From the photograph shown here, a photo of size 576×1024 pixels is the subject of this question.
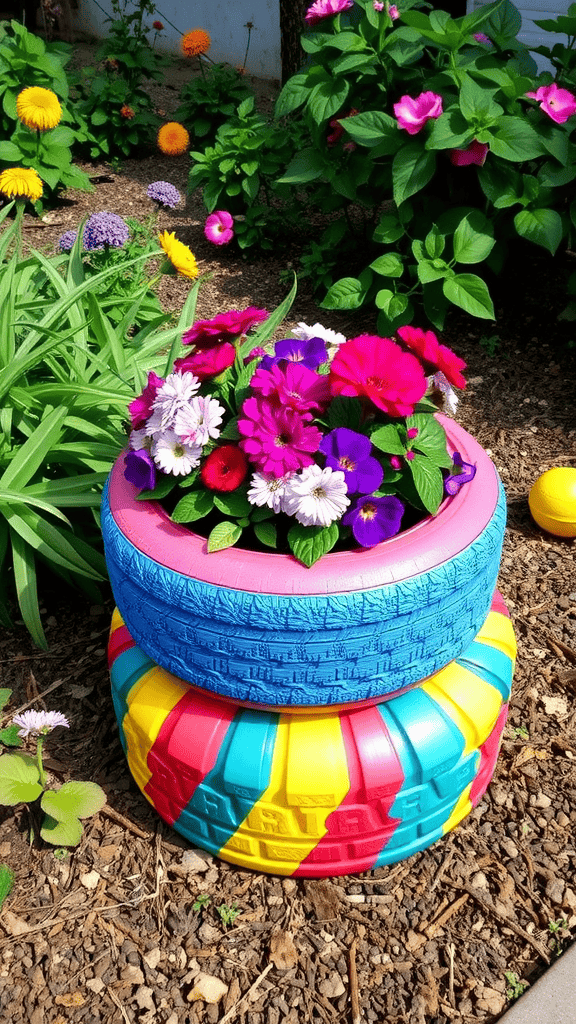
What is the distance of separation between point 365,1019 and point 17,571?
1372 mm

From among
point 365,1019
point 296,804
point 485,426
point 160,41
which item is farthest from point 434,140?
point 160,41

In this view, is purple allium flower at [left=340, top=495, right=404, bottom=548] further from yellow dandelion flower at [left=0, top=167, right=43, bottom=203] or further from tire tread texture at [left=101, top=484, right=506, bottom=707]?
yellow dandelion flower at [left=0, top=167, right=43, bottom=203]

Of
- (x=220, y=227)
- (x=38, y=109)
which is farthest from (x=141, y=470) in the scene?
(x=38, y=109)

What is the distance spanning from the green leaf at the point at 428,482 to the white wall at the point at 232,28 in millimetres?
7530

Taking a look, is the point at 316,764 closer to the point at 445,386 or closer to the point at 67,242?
the point at 445,386

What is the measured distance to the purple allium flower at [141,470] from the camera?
5.34 ft

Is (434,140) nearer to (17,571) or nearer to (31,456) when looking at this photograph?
(31,456)

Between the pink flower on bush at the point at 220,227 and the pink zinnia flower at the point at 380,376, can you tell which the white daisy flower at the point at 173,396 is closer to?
the pink zinnia flower at the point at 380,376

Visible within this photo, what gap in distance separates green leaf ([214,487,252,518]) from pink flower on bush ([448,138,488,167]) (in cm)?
214

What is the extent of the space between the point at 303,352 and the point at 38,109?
324 cm

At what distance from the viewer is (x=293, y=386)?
1584mm

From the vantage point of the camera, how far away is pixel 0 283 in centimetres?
277

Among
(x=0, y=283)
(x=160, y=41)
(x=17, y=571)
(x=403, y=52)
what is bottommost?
(x=160, y=41)

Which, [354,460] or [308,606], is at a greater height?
[354,460]
